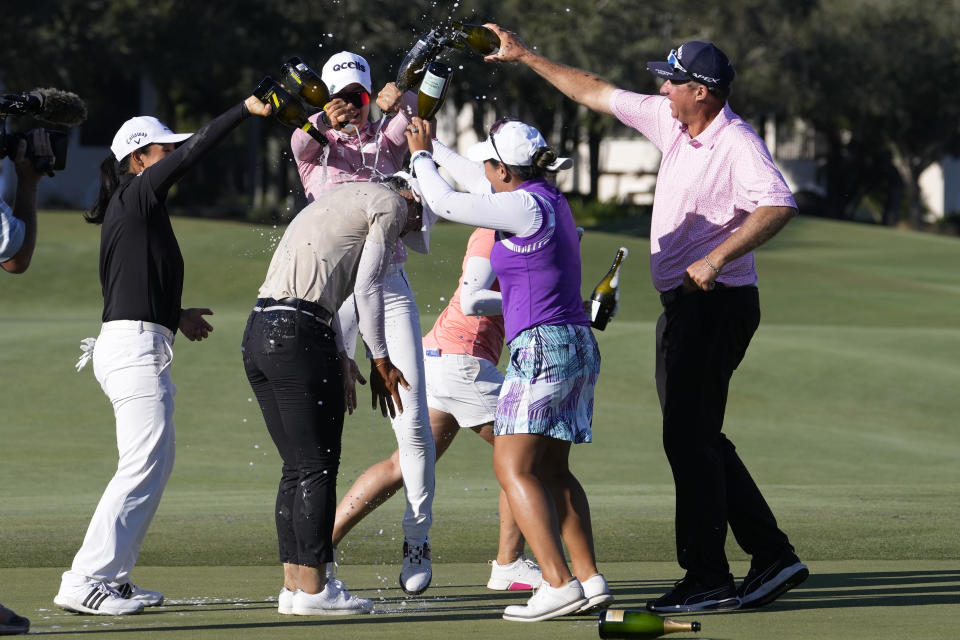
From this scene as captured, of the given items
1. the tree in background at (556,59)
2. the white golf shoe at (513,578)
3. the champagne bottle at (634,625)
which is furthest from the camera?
the tree in background at (556,59)

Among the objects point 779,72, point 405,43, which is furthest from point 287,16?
point 779,72

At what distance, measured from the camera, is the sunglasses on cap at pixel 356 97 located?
738 cm

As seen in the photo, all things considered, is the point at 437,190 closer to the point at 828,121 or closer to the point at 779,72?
the point at 779,72

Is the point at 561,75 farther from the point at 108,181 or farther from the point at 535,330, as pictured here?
the point at 108,181

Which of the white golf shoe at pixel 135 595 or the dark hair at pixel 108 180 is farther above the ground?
the dark hair at pixel 108 180

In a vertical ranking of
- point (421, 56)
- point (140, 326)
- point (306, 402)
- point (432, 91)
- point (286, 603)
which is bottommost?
point (286, 603)

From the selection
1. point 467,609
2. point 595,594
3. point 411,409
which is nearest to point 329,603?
point 467,609

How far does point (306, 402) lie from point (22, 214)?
1392mm

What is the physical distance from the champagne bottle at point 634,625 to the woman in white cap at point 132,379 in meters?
2.15

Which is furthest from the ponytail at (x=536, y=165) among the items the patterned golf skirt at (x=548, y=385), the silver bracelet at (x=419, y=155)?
the patterned golf skirt at (x=548, y=385)

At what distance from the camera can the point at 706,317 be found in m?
6.98

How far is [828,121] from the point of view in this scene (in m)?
65.8

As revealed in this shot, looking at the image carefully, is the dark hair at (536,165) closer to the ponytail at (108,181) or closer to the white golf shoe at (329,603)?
the ponytail at (108,181)

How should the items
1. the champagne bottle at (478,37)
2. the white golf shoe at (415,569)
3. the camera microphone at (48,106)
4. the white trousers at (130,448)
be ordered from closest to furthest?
1. the camera microphone at (48,106)
2. the white trousers at (130,448)
3. the white golf shoe at (415,569)
4. the champagne bottle at (478,37)
